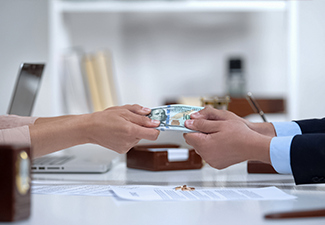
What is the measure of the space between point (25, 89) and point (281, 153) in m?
0.90

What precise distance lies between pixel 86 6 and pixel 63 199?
147cm

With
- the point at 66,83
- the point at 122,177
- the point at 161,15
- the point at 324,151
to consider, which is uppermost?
the point at 161,15

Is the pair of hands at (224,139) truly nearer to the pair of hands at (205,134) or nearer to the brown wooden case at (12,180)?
the pair of hands at (205,134)

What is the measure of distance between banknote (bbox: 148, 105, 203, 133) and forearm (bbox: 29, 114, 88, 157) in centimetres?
21

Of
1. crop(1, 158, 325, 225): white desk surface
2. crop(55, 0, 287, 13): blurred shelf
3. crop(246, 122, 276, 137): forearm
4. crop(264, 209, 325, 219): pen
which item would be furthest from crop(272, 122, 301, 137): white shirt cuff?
crop(55, 0, 287, 13): blurred shelf

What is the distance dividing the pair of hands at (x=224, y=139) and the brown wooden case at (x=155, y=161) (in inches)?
7.5

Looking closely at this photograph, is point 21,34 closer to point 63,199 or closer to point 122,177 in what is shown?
point 122,177

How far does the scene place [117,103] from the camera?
201 centimetres

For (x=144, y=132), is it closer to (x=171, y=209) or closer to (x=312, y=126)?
(x=171, y=209)

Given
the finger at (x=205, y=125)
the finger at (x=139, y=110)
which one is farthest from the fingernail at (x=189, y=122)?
the finger at (x=139, y=110)

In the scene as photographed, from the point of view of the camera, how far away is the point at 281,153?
2.70 feet

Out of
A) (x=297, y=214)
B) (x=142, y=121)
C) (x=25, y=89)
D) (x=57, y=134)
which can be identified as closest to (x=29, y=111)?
(x=25, y=89)

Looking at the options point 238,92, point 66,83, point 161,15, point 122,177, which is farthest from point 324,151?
point 161,15

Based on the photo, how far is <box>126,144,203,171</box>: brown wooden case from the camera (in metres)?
1.11
